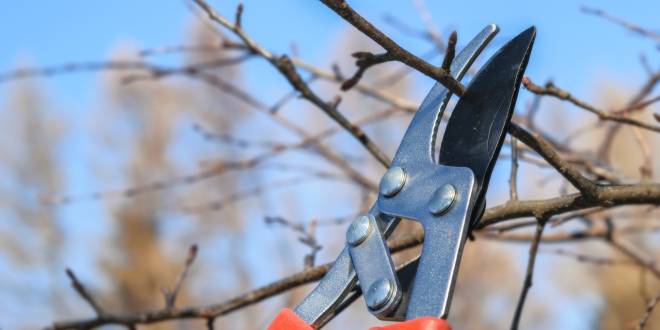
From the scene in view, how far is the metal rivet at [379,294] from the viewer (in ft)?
3.42

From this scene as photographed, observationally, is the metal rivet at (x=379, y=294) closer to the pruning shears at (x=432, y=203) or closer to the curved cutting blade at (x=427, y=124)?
the pruning shears at (x=432, y=203)

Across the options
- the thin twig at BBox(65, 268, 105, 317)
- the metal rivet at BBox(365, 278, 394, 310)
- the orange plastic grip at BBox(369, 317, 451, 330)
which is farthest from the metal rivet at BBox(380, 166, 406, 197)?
the thin twig at BBox(65, 268, 105, 317)

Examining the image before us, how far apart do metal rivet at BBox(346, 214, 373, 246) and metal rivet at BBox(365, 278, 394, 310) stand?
79mm

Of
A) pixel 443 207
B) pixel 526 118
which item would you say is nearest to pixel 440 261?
pixel 443 207

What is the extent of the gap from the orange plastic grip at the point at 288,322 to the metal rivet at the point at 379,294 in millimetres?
96

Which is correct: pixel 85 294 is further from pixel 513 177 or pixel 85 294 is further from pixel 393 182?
pixel 513 177

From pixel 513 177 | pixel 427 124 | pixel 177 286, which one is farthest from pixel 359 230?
pixel 177 286

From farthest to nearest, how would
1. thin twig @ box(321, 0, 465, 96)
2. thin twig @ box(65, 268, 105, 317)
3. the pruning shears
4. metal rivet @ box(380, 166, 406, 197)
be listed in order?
thin twig @ box(65, 268, 105, 317) → metal rivet @ box(380, 166, 406, 197) → the pruning shears → thin twig @ box(321, 0, 465, 96)

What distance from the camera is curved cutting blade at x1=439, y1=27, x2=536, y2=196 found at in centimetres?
99

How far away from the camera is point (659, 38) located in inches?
67.8

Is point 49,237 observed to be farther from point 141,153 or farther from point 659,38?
point 659,38

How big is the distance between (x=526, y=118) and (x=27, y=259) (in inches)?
613

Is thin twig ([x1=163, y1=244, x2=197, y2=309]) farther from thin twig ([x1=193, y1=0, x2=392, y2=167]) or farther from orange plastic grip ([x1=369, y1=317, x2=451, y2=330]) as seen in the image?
orange plastic grip ([x1=369, y1=317, x2=451, y2=330])

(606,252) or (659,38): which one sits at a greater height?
(606,252)
